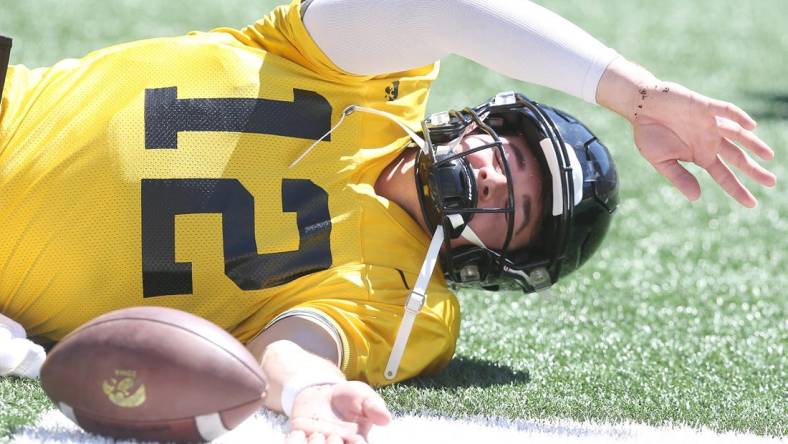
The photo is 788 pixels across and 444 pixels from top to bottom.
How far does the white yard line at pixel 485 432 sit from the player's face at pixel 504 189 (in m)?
0.59

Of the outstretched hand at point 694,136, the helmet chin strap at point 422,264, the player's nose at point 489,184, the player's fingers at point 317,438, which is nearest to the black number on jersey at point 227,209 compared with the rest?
the helmet chin strap at point 422,264

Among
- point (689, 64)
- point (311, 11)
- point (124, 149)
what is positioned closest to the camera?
point (124, 149)

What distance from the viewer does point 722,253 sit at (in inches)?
172

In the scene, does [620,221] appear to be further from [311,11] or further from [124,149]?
[124,149]

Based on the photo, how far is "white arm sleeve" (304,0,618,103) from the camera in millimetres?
2506

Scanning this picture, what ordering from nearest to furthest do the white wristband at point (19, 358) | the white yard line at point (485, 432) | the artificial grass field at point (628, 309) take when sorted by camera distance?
the white yard line at point (485, 432)
the white wristband at point (19, 358)
the artificial grass field at point (628, 309)

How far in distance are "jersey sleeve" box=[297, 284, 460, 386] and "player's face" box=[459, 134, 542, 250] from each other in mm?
211

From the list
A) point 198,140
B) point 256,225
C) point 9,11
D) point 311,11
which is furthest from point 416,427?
point 9,11

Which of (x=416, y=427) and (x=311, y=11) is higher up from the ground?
(x=311, y=11)

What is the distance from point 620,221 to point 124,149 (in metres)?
2.54

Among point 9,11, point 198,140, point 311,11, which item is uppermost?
point 311,11

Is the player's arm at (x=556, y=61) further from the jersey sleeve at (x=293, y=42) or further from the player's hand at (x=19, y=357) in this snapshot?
the player's hand at (x=19, y=357)

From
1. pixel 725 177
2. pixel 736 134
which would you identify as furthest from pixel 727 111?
pixel 725 177

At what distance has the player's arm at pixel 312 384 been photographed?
6.95 feet
